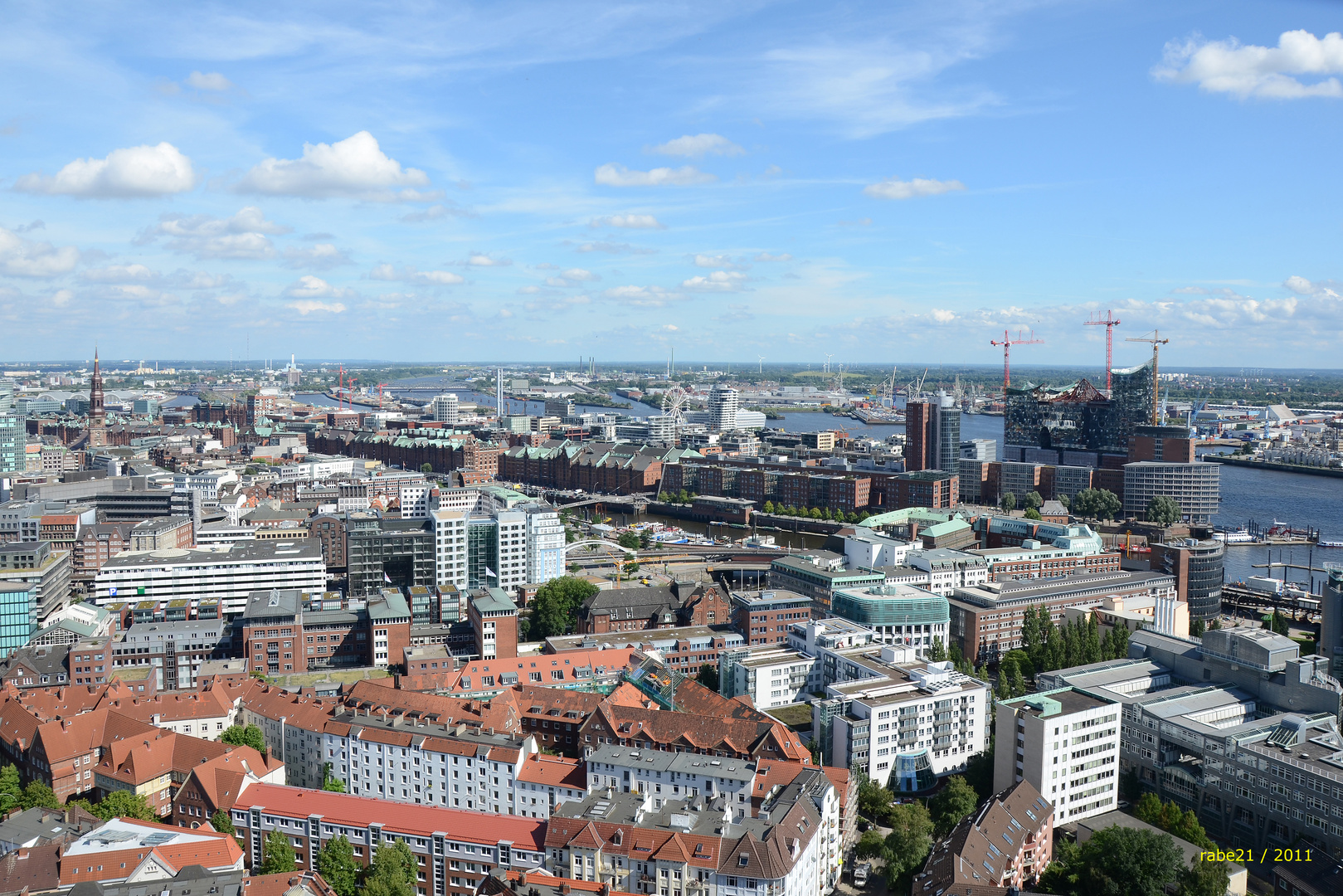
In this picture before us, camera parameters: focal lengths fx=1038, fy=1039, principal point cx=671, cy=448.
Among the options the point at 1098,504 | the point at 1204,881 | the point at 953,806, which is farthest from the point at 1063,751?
the point at 1098,504

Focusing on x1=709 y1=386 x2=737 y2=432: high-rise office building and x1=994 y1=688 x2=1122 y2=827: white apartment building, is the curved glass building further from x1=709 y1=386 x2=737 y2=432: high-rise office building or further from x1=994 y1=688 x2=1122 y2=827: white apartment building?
x1=709 y1=386 x2=737 y2=432: high-rise office building

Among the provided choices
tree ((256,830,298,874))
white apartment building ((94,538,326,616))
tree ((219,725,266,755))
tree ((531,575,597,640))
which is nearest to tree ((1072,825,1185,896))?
tree ((256,830,298,874))

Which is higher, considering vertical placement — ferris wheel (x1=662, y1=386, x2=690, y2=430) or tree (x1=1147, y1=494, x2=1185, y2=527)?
ferris wheel (x1=662, y1=386, x2=690, y2=430)

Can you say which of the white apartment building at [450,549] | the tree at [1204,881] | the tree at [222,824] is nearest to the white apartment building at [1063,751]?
the tree at [1204,881]

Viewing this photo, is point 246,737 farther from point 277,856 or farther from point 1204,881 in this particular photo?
point 1204,881

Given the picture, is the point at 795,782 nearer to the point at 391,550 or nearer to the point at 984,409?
the point at 391,550

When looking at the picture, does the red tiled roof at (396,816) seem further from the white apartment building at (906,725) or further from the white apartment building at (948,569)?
the white apartment building at (948,569)
